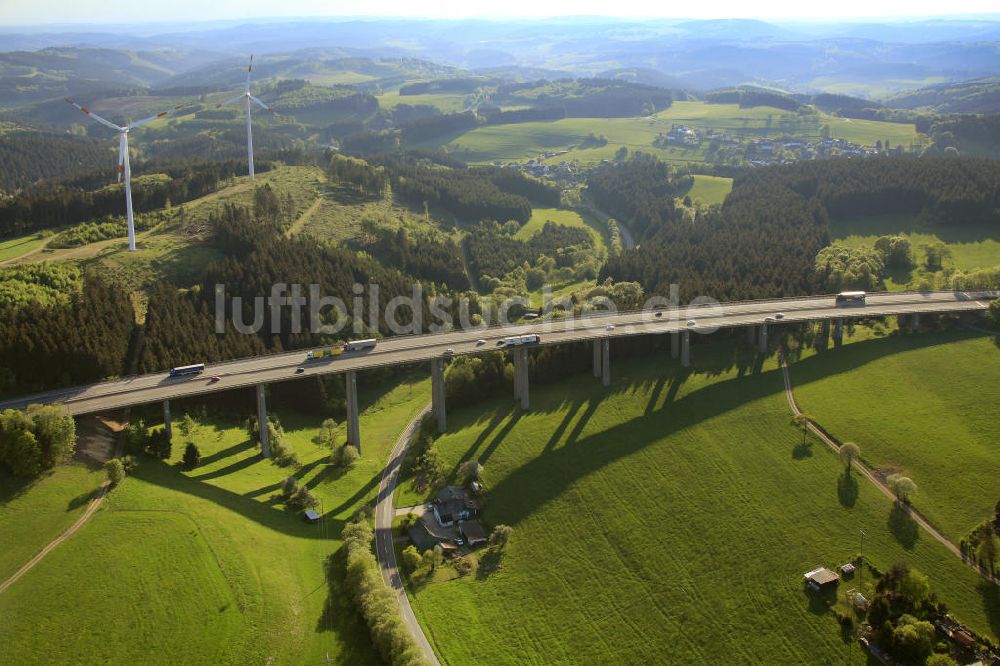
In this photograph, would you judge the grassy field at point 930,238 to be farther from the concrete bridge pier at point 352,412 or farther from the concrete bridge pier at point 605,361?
the concrete bridge pier at point 352,412

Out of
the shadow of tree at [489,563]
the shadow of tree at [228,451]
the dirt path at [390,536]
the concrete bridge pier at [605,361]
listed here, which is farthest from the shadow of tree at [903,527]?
the shadow of tree at [228,451]

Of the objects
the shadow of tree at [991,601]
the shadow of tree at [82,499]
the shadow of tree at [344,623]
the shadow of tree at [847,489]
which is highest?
the shadow of tree at [82,499]

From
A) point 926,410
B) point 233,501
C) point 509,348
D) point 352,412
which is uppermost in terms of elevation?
point 509,348

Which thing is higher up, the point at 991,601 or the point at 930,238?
the point at 930,238

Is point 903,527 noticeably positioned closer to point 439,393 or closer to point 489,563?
point 489,563

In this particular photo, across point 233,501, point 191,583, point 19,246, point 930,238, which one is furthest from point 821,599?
point 19,246

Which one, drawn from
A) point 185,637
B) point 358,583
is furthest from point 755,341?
point 185,637

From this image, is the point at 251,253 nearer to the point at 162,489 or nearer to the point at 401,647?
the point at 162,489
